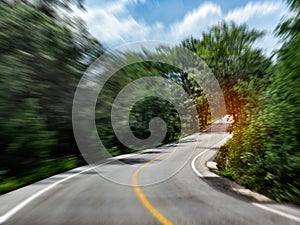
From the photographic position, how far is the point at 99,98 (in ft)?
72.0

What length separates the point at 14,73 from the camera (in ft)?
38.3

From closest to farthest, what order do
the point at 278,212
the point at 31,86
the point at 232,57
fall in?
the point at 278,212, the point at 31,86, the point at 232,57

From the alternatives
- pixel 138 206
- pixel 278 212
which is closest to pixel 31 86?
pixel 138 206

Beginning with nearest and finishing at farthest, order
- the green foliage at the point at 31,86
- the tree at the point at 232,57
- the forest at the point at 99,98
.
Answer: the forest at the point at 99,98 → the green foliage at the point at 31,86 → the tree at the point at 232,57

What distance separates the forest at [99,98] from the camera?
6.79 metres

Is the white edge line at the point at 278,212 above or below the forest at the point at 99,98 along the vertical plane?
below

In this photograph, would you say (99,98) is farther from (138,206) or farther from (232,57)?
(138,206)

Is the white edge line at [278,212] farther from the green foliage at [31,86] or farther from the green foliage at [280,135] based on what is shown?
the green foliage at [31,86]

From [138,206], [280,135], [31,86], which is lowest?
[138,206]

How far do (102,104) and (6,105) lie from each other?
1178 cm

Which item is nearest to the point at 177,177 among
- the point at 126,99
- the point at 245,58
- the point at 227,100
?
the point at 227,100

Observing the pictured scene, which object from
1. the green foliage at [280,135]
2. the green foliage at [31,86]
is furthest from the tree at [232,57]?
the green foliage at [31,86]

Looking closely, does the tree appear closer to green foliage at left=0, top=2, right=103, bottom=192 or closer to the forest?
the forest

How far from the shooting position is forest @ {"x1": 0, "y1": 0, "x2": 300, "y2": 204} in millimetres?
6793
